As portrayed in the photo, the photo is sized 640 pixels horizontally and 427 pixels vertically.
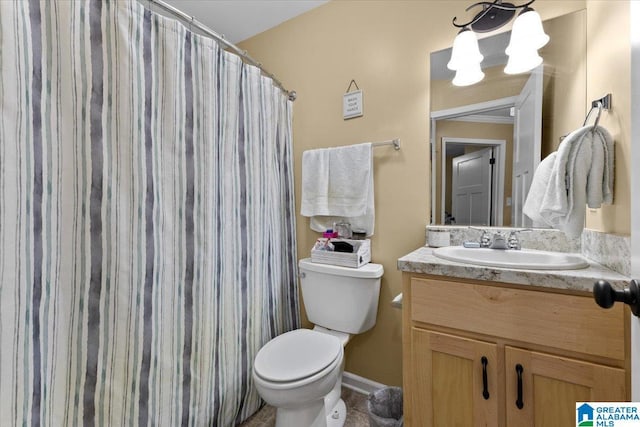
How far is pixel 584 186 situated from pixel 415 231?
2.28 feet

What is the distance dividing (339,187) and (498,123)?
0.86 meters

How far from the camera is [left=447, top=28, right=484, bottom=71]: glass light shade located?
1.24m

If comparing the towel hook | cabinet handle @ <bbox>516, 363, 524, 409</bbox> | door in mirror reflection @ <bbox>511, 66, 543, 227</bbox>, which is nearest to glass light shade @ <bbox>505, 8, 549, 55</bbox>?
door in mirror reflection @ <bbox>511, 66, 543, 227</bbox>

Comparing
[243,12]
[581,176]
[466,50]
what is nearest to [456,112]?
[466,50]

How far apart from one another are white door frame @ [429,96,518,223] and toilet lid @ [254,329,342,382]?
83cm

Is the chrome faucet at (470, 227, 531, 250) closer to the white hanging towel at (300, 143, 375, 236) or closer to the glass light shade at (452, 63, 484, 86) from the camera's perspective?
the white hanging towel at (300, 143, 375, 236)

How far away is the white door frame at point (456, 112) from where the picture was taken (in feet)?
4.20

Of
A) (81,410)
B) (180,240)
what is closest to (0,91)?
(180,240)

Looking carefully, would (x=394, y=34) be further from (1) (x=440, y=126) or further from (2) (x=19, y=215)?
(2) (x=19, y=215)

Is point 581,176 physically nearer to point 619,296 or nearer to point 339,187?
point 619,296

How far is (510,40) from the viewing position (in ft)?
3.97

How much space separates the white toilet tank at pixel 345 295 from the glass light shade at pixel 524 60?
3.73 ft

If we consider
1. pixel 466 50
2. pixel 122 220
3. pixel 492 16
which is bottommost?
pixel 122 220

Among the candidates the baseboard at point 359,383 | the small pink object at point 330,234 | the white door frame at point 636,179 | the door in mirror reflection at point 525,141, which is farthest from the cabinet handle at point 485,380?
the small pink object at point 330,234
